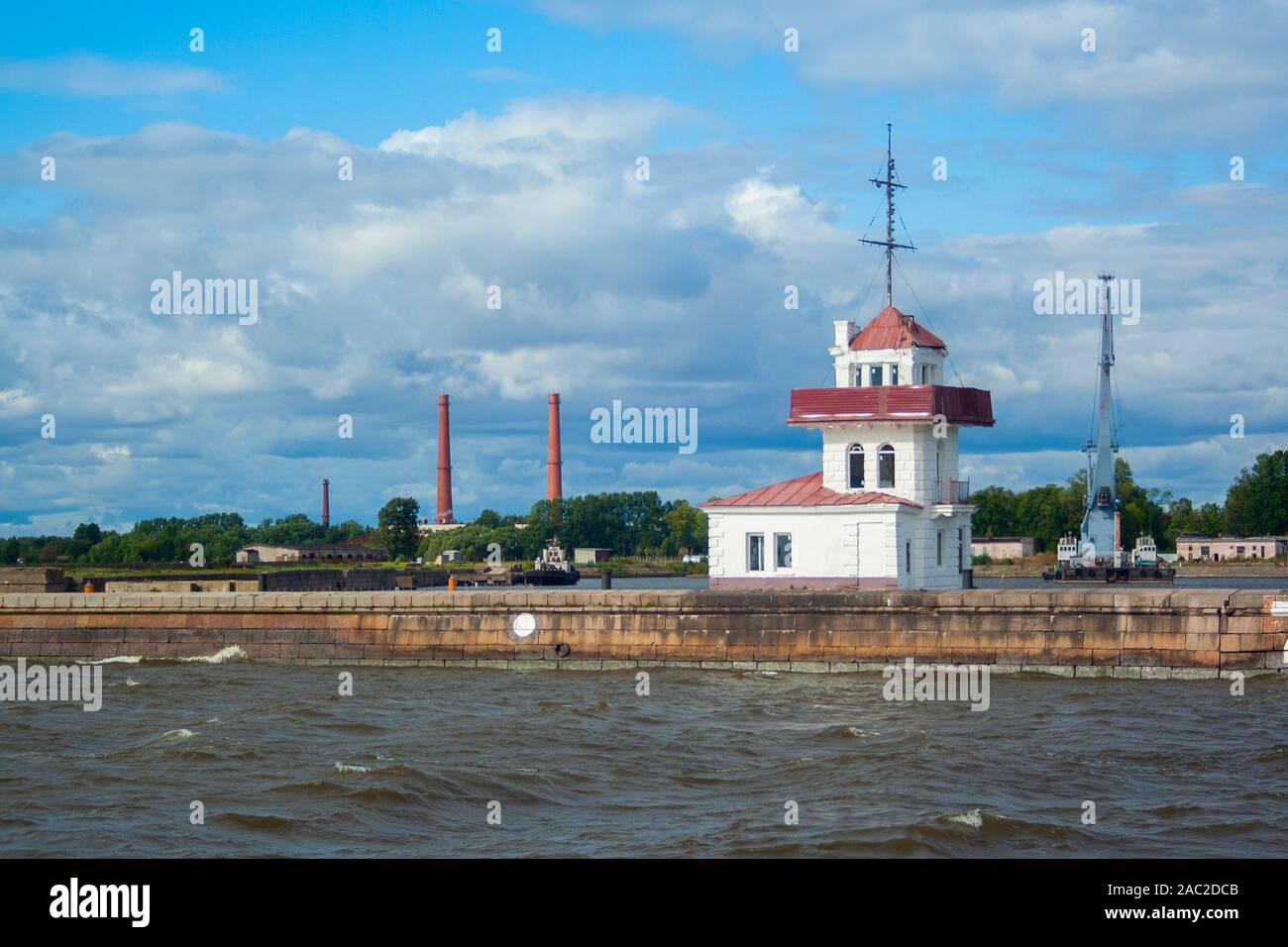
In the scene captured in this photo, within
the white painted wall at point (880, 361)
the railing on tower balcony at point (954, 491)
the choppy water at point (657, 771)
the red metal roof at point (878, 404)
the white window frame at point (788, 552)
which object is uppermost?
the white painted wall at point (880, 361)

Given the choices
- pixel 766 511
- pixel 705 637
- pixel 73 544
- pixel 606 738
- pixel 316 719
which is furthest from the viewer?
pixel 73 544

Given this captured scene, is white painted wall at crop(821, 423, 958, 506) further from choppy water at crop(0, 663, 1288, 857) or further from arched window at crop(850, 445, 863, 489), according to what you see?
choppy water at crop(0, 663, 1288, 857)

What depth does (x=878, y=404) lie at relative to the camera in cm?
3412

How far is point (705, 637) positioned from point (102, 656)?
16370mm

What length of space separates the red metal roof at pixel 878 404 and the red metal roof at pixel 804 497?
169 cm

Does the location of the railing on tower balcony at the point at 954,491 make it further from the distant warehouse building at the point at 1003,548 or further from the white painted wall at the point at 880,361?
the distant warehouse building at the point at 1003,548

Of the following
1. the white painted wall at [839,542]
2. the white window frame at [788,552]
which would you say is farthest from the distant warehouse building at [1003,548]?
the white window frame at [788,552]

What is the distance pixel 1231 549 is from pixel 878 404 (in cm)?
10434

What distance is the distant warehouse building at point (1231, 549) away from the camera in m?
126

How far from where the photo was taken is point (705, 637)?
3169cm

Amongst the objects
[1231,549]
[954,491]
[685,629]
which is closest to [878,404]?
[954,491]

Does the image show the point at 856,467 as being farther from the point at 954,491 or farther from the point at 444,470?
the point at 444,470
